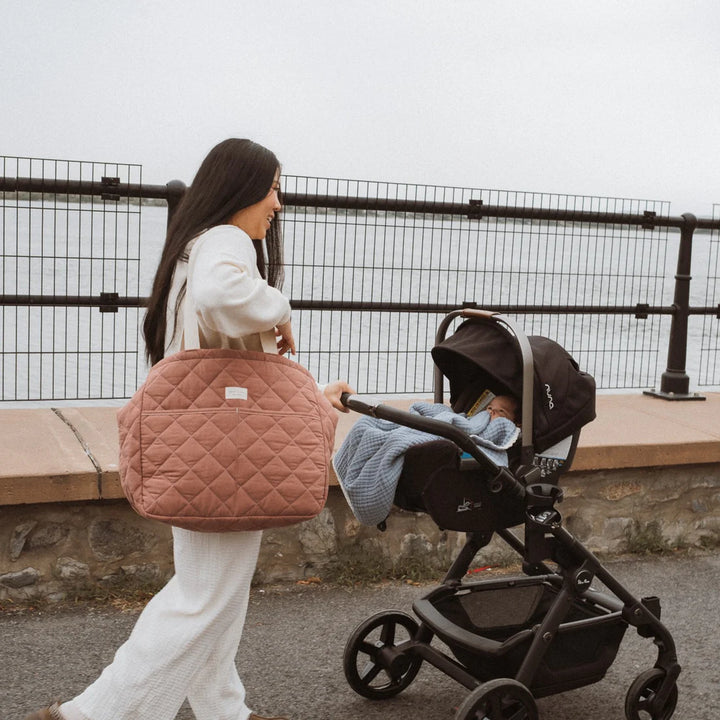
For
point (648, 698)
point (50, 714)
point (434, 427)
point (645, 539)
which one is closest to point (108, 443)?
point (50, 714)

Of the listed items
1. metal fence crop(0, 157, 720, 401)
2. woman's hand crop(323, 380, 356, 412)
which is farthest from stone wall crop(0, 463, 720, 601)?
woman's hand crop(323, 380, 356, 412)

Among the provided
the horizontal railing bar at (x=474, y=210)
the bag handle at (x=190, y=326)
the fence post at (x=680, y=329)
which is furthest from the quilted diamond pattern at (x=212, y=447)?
the fence post at (x=680, y=329)

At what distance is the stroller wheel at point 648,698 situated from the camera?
3.31 m

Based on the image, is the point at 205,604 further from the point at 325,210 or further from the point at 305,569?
the point at 325,210

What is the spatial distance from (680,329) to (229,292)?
4511 millimetres

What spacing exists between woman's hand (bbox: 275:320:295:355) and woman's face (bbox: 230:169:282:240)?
0.82ft

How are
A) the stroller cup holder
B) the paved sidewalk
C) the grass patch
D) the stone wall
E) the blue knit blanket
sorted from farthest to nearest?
the grass patch → the stone wall → the paved sidewalk → the stroller cup holder → the blue knit blanket

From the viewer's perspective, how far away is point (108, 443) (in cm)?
441

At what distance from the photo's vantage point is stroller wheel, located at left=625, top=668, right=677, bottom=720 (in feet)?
10.9

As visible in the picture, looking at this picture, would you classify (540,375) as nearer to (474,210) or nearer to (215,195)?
(215,195)

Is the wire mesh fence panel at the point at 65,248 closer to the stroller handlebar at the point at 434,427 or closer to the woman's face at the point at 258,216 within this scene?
the woman's face at the point at 258,216

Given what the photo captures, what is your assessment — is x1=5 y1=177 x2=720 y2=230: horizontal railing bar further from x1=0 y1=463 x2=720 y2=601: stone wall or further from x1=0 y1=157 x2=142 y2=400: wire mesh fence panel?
x1=0 y1=463 x2=720 y2=601: stone wall

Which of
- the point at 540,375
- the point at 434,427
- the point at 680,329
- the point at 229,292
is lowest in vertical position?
the point at 680,329

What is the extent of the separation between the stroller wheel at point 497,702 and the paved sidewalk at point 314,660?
0.43m
